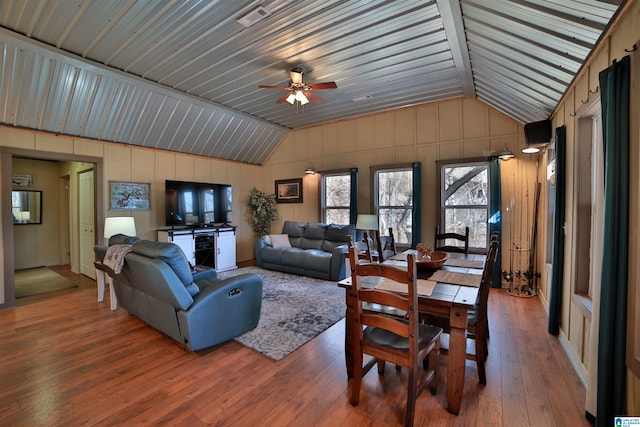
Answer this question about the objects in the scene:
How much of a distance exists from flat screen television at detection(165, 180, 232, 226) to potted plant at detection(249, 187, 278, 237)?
0.77 meters

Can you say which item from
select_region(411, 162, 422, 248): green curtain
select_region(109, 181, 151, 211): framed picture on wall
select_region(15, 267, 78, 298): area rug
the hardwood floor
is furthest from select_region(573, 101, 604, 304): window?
select_region(15, 267, 78, 298): area rug

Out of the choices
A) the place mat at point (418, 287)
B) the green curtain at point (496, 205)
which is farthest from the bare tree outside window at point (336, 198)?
the place mat at point (418, 287)

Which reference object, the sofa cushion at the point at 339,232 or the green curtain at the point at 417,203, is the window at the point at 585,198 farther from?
the sofa cushion at the point at 339,232

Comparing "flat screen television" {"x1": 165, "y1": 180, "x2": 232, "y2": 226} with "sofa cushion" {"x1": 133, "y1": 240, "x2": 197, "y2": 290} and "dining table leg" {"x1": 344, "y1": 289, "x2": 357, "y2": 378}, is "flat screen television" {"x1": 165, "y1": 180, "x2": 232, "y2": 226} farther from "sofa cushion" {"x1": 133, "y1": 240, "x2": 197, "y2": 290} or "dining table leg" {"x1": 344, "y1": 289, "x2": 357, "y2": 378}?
"dining table leg" {"x1": 344, "y1": 289, "x2": 357, "y2": 378}

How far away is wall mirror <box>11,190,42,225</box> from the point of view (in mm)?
6211

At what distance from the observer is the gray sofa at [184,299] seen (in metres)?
2.53

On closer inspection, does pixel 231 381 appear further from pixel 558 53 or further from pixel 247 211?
pixel 247 211

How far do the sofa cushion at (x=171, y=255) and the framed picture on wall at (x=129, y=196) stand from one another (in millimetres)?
3138

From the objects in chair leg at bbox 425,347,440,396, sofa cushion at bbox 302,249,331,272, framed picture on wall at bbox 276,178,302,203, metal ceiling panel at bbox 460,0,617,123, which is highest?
metal ceiling panel at bbox 460,0,617,123

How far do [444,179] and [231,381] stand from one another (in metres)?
4.68

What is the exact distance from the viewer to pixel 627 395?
1.57 m

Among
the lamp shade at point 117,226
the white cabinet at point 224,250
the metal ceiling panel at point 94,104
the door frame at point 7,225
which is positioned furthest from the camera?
the white cabinet at point 224,250

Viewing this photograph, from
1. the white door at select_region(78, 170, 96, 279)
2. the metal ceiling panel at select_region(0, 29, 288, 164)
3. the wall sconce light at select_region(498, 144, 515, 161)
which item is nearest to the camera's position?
the metal ceiling panel at select_region(0, 29, 288, 164)

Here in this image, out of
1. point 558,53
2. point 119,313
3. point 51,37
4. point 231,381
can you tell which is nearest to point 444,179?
point 558,53
